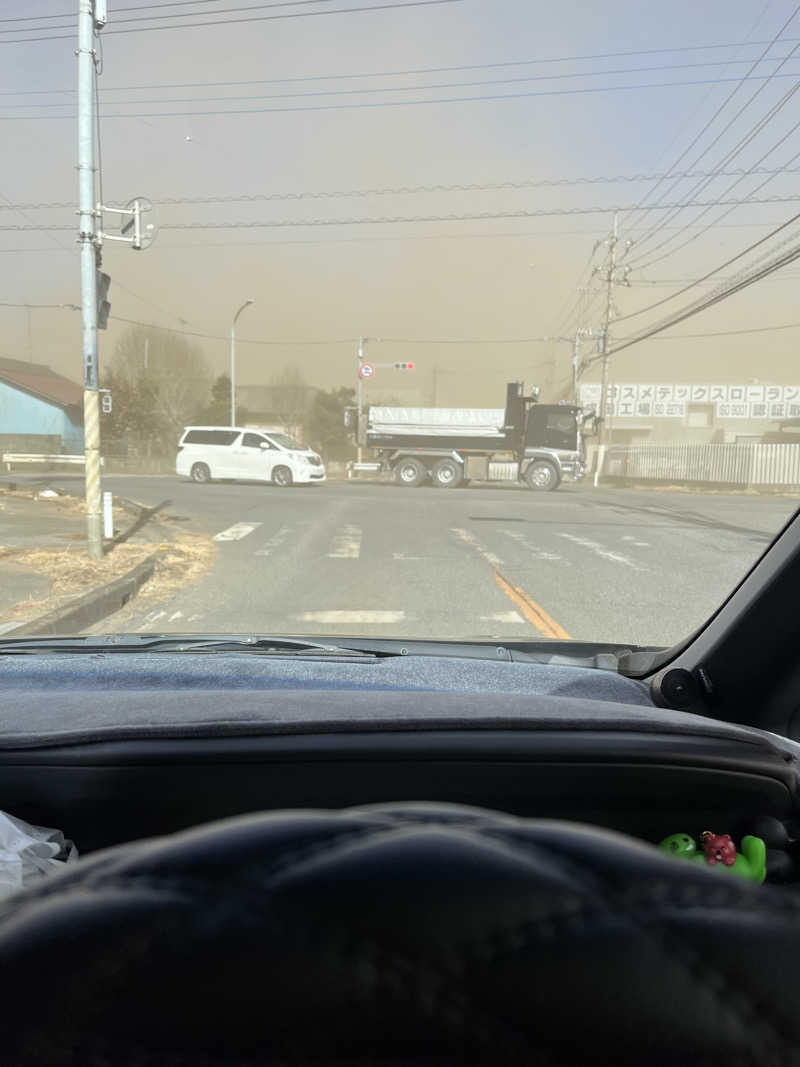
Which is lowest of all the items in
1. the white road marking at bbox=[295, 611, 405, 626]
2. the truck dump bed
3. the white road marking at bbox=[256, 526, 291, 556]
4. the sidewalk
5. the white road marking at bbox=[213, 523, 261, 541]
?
the white road marking at bbox=[213, 523, 261, 541]

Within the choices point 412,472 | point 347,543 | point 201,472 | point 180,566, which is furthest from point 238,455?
point 180,566

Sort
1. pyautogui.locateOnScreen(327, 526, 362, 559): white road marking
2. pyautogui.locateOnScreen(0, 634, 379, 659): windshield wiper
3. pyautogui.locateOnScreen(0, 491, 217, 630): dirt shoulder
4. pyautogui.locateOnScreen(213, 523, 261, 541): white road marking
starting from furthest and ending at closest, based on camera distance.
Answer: pyautogui.locateOnScreen(213, 523, 261, 541): white road marking
pyautogui.locateOnScreen(327, 526, 362, 559): white road marking
pyautogui.locateOnScreen(0, 491, 217, 630): dirt shoulder
pyautogui.locateOnScreen(0, 634, 379, 659): windshield wiper

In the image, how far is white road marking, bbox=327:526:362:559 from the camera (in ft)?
37.4

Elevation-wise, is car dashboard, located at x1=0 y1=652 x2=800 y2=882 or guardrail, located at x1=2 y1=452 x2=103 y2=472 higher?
car dashboard, located at x1=0 y1=652 x2=800 y2=882

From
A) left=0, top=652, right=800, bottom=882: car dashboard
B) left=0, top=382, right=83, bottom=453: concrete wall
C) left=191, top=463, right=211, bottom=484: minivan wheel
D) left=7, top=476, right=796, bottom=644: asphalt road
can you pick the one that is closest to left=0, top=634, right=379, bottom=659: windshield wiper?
left=0, top=652, right=800, bottom=882: car dashboard

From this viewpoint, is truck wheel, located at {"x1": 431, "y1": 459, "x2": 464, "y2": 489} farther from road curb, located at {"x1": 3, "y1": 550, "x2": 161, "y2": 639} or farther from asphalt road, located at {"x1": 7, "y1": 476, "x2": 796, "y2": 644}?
road curb, located at {"x1": 3, "y1": 550, "x2": 161, "y2": 639}

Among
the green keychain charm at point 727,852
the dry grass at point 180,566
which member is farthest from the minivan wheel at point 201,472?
the green keychain charm at point 727,852

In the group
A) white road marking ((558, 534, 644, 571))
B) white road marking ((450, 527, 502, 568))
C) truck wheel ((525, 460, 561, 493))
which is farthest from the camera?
truck wheel ((525, 460, 561, 493))

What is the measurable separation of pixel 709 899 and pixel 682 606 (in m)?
7.85

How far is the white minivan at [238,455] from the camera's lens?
27.8 m

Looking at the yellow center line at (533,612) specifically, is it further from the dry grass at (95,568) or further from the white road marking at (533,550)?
the dry grass at (95,568)

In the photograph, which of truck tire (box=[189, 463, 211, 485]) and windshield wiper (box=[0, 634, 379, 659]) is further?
truck tire (box=[189, 463, 211, 485])

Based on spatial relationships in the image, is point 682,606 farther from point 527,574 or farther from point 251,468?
point 251,468

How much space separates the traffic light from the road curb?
326cm
